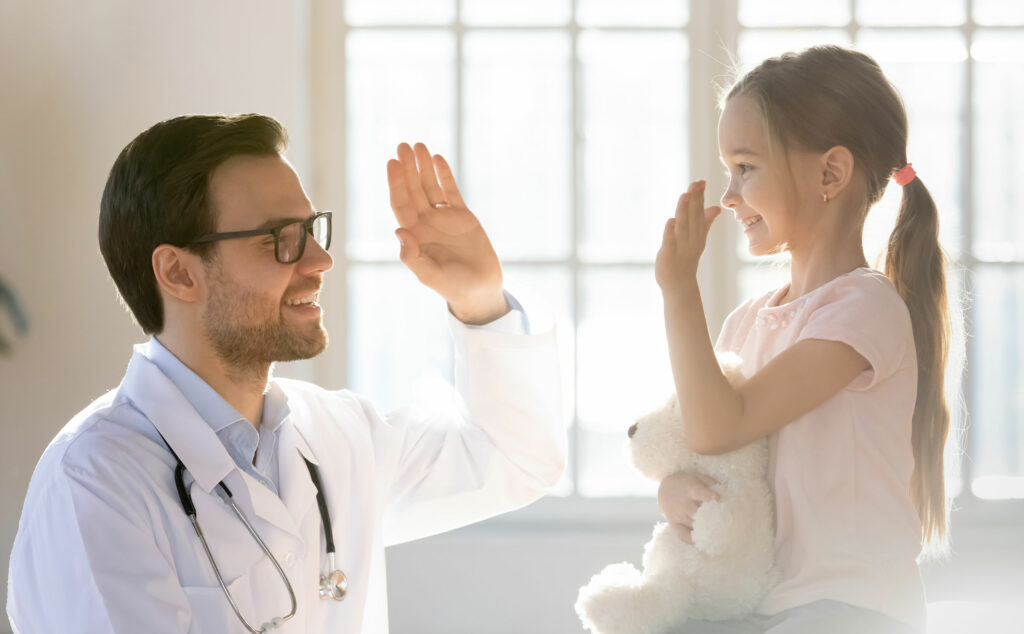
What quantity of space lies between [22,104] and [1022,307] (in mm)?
3062

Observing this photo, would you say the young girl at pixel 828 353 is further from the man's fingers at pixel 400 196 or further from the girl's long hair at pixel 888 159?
the man's fingers at pixel 400 196

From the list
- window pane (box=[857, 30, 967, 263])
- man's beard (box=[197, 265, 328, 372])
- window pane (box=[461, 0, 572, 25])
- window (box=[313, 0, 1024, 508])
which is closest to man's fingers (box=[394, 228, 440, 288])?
man's beard (box=[197, 265, 328, 372])

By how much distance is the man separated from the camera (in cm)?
138

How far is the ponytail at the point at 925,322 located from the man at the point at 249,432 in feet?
2.07

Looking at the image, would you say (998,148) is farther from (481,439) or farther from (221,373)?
(221,373)

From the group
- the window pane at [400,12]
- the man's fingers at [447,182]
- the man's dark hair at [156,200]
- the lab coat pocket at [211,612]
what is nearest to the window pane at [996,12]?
the window pane at [400,12]

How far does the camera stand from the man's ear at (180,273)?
1.64m

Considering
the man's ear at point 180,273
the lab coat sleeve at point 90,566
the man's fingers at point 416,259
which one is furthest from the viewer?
the man's fingers at point 416,259

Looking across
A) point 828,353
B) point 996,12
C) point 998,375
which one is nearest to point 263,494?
point 828,353

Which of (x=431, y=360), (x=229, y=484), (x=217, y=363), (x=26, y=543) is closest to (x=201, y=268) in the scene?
(x=217, y=363)

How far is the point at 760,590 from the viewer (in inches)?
55.3

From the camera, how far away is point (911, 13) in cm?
315

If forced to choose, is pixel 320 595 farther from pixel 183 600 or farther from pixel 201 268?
pixel 201 268

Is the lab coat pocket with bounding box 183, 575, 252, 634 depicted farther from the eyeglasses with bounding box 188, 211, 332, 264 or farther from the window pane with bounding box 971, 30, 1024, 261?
the window pane with bounding box 971, 30, 1024, 261
